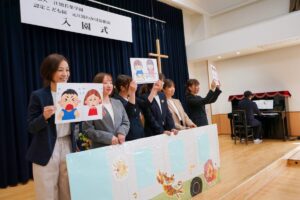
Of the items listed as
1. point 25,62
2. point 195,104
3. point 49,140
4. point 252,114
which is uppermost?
point 25,62

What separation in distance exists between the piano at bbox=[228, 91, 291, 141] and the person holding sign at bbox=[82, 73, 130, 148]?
15.4 ft

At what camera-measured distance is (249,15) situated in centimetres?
666

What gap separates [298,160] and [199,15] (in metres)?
4.94

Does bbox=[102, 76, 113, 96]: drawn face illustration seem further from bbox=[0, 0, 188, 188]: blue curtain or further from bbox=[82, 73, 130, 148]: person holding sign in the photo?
bbox=[0, 0, 188, 188]: blue curtain

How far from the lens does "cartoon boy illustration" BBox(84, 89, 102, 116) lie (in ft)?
5.10

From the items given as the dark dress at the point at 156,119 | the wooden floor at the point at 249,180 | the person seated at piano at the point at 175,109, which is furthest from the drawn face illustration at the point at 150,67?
the wooden floor at the point at 249,180

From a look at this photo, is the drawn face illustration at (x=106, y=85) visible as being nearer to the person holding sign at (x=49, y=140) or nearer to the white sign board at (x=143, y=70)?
the person holding sign at (x=49, y=140)

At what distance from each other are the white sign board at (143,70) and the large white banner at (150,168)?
2.63ft

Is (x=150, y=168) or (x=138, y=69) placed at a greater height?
(x=138, y=69)

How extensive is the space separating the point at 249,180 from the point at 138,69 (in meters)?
1.77

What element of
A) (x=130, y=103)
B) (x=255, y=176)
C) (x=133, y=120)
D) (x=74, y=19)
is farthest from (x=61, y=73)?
(x=74, y=19)

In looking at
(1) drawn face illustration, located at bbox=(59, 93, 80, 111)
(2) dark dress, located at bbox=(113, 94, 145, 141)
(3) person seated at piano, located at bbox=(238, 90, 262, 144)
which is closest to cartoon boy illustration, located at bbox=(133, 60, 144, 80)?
(2) dark dress, located at bbox=(113, 94, 145, 141)

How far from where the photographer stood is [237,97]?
6531mm

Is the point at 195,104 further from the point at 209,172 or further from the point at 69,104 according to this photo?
the point at 69,104
